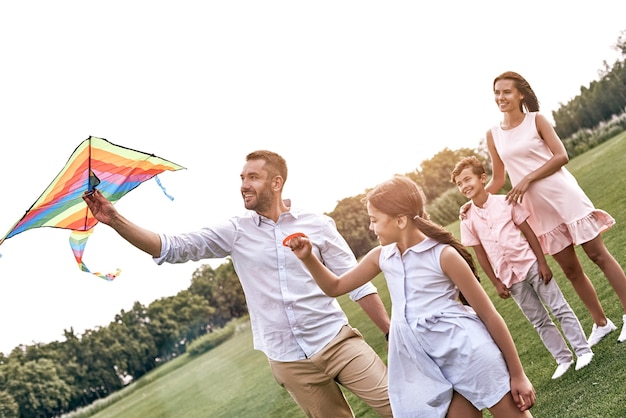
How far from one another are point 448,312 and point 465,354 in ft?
0.59

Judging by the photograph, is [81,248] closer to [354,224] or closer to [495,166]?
[495,166]

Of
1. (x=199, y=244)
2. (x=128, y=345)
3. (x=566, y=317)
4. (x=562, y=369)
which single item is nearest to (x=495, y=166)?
(x=566, y=317)

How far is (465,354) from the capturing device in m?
3.03

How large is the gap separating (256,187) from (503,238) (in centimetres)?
178

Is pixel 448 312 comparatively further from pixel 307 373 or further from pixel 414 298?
pixel 307 373

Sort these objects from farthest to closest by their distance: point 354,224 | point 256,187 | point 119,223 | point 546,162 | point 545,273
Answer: point 354,224
point 546,162
point 545,273
point 256,187
point 119,223

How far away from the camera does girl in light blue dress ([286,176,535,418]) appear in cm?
302

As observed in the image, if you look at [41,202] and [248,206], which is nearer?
[41,202]

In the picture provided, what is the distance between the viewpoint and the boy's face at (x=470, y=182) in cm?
494

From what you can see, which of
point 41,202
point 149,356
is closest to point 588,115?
point 149,356

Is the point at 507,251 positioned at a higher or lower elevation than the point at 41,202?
lower

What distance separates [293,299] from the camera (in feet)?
13.5

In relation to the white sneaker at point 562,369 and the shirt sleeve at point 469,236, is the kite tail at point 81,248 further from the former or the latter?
the white sneaker at point 562,369

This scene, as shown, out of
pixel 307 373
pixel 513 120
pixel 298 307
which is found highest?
pixel 513 120
